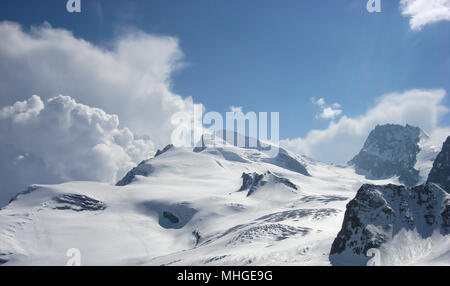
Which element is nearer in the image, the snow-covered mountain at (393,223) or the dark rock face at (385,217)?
the snow-covered mountain at (393,223)

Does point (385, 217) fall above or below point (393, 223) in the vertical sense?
above

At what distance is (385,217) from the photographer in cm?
10212

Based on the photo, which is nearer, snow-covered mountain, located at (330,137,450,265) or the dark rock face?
snow-covered mountain, located at (330,137,450,265)

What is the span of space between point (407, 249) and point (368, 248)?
975 centimetres

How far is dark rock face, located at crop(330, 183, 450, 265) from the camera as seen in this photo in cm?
9662

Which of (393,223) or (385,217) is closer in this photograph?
(393,223)

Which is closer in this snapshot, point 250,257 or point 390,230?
point 390,230

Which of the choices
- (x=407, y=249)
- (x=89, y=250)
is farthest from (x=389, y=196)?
(x=89, y=250)

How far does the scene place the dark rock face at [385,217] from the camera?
9662cm
